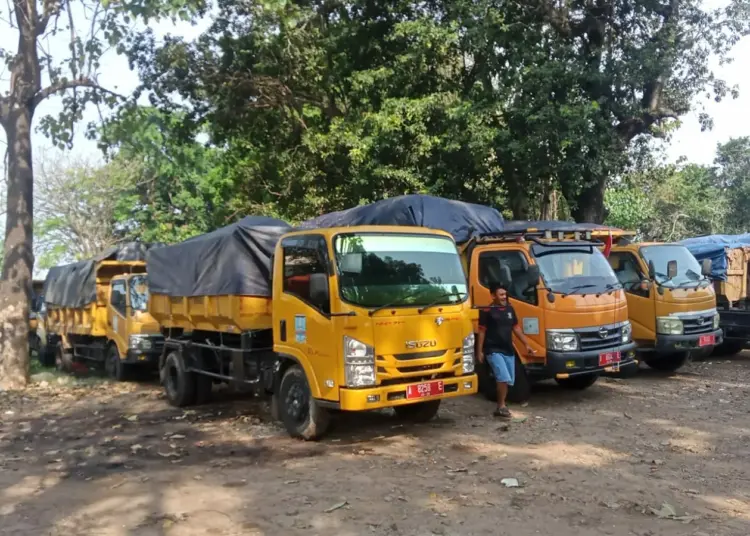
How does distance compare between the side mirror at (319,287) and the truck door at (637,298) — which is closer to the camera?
the side mirror at (319,287)

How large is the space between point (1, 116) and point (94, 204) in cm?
2060

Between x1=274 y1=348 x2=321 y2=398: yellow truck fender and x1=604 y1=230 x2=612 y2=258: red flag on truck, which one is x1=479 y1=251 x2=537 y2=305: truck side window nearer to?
x1=604 y1=230 x2=612 y2=258: red flag on truck

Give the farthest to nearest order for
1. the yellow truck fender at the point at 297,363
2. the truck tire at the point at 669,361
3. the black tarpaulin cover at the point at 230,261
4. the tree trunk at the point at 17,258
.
Result: the tree trunk at the point at 17,258
the truck tire at the point at 669,361
the black tarpaulin cover at the point at 230,261
the yellow truck fender at the point at 297,363

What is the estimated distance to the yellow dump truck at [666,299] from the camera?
1055 centimetres

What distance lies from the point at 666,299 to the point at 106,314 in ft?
35.2

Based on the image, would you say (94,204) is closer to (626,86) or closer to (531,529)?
(626,86)

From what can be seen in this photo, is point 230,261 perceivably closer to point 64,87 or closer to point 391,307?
point 391,307

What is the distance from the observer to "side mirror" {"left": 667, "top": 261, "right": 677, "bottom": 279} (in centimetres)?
1088

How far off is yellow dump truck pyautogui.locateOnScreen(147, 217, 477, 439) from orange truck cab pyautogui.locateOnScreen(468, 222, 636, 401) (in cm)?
164

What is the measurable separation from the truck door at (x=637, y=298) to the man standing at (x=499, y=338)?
131 inches

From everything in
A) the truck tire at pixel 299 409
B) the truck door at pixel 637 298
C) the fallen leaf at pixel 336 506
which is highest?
the truck door at pixel 637 298

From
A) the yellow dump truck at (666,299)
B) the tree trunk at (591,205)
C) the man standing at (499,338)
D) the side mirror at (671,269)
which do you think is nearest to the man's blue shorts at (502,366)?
the man standing at (499,338)

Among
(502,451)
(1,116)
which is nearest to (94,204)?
(1,116)

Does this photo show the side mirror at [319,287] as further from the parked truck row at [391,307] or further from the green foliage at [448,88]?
the green foliage at [448,88]
